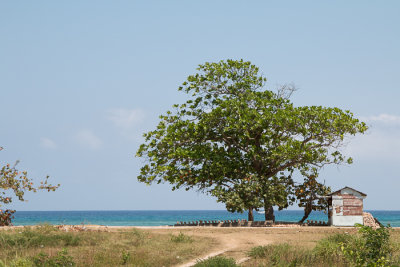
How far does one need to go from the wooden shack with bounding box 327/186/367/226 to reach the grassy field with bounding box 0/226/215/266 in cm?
1182

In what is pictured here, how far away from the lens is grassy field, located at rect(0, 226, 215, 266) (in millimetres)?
16906

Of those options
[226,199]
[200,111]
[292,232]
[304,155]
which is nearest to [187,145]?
[200,111]

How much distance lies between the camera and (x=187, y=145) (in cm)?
3275

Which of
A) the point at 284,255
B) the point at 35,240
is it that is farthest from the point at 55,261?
the point at 284,255

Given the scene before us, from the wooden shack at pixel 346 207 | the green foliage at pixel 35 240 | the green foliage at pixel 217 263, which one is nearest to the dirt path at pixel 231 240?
the green foliage at pixel 217 263

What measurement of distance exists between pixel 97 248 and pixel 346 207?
17861 millimetres

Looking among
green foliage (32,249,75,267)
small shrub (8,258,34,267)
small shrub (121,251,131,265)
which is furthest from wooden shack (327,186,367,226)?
small shrub (8,258,34,267)

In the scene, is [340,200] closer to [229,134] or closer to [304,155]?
[304,155]

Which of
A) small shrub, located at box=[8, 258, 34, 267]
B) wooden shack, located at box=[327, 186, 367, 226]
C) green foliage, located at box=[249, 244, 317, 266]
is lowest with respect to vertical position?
small shrub, located at box=[8, 258, 34, 267]

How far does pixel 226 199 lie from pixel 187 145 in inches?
178

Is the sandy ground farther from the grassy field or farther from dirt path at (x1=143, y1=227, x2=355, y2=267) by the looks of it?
the grassy field

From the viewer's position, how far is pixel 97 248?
19.4 meters

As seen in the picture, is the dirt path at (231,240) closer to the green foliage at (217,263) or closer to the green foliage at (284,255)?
the green foliage at (284,255)

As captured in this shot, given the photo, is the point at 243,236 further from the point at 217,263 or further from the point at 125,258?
the point at 217,263
